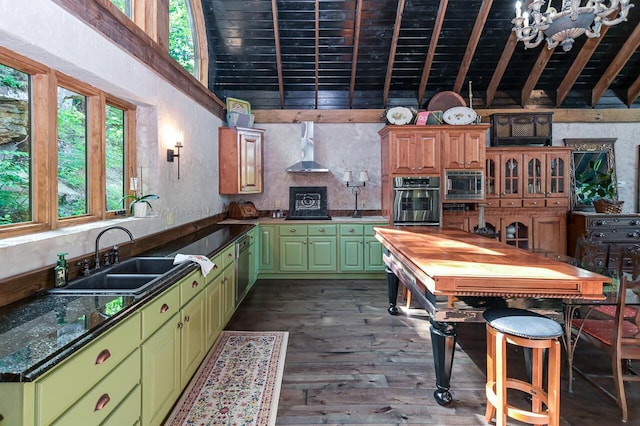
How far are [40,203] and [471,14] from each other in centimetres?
515

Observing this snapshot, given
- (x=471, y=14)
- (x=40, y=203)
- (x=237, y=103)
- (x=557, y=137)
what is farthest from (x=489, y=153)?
(x=40, y=203)

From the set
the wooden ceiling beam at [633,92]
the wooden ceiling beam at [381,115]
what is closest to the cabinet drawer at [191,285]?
the wooden ceiling beam at [381,115]

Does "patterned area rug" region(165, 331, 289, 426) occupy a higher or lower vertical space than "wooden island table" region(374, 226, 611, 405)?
lower

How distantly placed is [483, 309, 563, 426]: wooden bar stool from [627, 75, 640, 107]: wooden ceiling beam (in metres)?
5.88

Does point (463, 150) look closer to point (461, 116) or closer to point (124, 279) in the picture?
point (461, 116)

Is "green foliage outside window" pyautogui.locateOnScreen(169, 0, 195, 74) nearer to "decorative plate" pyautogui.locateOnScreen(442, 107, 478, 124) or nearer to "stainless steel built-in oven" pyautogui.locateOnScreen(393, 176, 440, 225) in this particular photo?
"stainless steel built-in oven" pyautogui.locateOnScreen(393, 176, 440, 225)

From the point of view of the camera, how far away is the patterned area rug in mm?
2199

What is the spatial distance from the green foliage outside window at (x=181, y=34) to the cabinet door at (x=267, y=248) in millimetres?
2385

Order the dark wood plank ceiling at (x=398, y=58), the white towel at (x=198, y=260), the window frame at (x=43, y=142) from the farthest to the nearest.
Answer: the dark wood plank ceiling at (x=398, y=58) → the white towel at (x=198, y=260) → the window frame at (x=43, y=142)

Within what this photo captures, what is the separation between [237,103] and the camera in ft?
18.3

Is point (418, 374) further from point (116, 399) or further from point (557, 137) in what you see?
point (557, 137)

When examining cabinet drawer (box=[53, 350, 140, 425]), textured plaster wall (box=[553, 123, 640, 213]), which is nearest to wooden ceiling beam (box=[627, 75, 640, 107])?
textured plaster wall (box=[553, 123, 640, 213])

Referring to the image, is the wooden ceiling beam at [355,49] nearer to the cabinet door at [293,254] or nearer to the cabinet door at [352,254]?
the cabinet door at [352,254]

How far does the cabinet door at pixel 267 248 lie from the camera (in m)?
5.38
